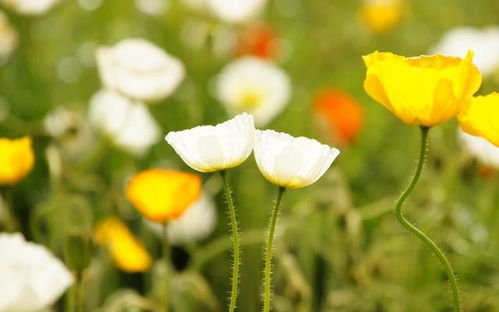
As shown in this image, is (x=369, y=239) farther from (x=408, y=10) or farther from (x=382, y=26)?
(x=408, y=10)

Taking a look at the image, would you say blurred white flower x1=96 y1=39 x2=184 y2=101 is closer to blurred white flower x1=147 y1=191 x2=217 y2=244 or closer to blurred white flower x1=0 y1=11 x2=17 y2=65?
blurred white flower x1=147 y1=191 x2=217 y2=244

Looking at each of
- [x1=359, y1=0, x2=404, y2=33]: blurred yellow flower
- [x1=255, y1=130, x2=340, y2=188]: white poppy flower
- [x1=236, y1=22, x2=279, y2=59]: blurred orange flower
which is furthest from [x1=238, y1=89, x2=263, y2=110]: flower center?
[x1=255, y1=130, x2=340, y2=188]: white poppy flower

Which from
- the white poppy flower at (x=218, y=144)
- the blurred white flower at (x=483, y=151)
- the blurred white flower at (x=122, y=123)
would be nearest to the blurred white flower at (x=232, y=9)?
the blurred white flower at (x=122, y=123)

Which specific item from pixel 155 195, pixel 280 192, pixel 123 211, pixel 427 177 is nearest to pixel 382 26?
pixel 427 177

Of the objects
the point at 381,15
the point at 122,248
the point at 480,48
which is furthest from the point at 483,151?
the point at 381,15

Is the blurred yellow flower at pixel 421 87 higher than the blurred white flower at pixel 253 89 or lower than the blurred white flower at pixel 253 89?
higher

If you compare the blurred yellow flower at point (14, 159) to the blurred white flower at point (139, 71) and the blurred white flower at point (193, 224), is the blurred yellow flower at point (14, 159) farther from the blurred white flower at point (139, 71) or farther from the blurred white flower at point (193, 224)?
the blurred white flower at point (193, 224)

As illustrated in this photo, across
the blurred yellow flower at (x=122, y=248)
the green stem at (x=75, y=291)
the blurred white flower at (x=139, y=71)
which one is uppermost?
the blurred white flower at (x=139, y=71)
